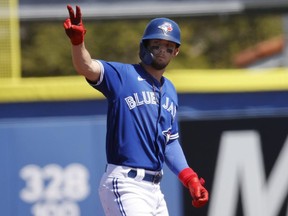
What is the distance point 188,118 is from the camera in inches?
307

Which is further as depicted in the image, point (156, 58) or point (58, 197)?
point (58, 197)

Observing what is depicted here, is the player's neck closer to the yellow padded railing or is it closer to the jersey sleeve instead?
the jersey sleeve

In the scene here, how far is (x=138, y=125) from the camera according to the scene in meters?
5.44

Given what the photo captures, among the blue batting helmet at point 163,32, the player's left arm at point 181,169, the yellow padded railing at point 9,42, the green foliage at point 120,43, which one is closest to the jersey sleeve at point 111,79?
the blue batting helmet at point 163,32

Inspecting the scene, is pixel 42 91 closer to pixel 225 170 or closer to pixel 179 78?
pixel 179 78

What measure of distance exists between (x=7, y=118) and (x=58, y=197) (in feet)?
2.59

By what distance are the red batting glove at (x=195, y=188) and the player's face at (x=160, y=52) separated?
0.71 meters

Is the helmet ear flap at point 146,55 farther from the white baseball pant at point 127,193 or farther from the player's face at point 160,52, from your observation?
the white baseball pant at point 127,193

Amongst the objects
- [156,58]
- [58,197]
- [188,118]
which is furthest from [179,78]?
[156,58]

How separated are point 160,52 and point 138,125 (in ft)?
1.54

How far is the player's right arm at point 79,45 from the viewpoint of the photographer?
5062 mm

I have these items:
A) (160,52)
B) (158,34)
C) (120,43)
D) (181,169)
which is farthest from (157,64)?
(120,43)

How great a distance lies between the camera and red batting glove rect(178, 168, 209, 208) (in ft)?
18.2

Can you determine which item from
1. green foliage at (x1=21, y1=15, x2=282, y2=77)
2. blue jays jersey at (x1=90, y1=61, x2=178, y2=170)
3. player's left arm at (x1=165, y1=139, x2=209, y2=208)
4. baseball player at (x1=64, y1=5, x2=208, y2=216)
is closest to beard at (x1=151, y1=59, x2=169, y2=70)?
baseball player at (x1=64, y1=5, x2=208, y2=216)
